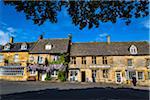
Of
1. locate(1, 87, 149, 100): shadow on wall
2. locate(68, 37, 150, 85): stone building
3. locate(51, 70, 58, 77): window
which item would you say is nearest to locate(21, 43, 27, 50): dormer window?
locate(51, 70, 58, 77): window

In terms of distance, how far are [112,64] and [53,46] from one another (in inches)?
515

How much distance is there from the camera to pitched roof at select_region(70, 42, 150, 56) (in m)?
44.9

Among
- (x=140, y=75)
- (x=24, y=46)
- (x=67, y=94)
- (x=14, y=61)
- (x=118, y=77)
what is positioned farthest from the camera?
(x=24, y=46)

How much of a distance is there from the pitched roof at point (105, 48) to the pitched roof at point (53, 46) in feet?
5.95

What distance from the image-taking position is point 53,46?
156 ft

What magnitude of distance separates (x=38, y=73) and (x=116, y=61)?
16.1 m

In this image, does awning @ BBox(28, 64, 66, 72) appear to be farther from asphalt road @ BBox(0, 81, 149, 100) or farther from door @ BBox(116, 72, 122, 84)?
asphalt road @ BBox(0, 81, 149, 100)

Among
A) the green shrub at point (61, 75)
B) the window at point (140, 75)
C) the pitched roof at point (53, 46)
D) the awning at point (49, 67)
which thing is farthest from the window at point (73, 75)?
the window at point (140, 75)

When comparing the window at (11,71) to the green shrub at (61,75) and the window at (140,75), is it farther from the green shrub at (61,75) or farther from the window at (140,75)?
the window at (140,75)

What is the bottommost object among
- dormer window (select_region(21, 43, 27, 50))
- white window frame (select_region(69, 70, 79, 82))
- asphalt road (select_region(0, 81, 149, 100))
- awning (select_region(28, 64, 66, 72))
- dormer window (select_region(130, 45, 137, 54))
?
asphalt road (select_region(0, 81, 149, 100))

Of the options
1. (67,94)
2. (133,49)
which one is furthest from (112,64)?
(67,94)

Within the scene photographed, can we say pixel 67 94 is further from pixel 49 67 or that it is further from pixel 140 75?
pixel 140 75

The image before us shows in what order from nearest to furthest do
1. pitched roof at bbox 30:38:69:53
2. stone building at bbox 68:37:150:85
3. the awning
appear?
stone building at bbox 68:37:150:85 < the awning < pitched roof at bbox 30:38:69:53

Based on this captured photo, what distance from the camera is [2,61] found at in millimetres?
48625
